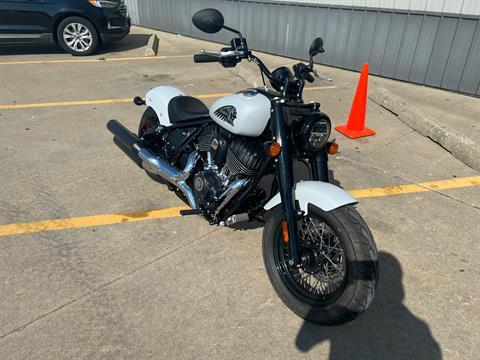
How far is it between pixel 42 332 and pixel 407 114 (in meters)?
5.41

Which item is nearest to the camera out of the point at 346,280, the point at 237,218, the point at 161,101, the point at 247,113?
the point at 346,280

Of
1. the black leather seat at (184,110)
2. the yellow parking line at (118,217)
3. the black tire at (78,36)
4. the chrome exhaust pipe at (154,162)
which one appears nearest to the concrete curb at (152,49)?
the black tire at (78,36)

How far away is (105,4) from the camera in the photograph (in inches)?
369

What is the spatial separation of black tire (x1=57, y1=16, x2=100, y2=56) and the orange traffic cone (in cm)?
684

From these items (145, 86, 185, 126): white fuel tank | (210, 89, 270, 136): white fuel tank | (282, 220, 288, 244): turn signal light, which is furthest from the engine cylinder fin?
(145, 86, 185, 126): white fuel tank

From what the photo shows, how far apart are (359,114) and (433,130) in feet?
3.23

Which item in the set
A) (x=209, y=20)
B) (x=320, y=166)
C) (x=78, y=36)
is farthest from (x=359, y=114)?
(x=78, y=36)

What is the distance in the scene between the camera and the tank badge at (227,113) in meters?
2.73

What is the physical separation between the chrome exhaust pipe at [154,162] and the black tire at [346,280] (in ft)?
3.25

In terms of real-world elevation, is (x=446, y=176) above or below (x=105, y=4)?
below

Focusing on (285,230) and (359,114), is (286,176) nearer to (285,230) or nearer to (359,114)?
(285,230)

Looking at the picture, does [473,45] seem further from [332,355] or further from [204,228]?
[332,355]

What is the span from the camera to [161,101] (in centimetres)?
377

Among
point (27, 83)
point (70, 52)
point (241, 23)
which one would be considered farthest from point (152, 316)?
point (241, 23)
